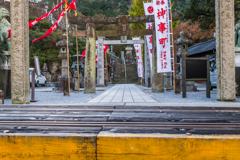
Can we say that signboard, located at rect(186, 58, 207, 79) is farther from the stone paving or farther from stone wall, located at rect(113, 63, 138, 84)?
stone wall, located at rect(113, 63, 138, 84)

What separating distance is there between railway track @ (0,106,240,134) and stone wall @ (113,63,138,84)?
22074 millimetres

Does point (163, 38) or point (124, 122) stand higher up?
point (163, 38)

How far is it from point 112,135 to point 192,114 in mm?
1571

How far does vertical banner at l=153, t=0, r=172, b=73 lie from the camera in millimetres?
8047

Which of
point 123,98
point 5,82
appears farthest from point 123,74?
point 5,82

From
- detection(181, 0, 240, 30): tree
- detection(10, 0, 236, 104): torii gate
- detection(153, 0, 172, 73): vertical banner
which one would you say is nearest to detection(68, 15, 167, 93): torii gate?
Result: detection(153, 0, 172, 73): vertical banner

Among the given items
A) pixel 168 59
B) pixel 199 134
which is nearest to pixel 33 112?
pixel 199 134

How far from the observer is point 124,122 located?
7.88ft

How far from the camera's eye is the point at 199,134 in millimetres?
1847

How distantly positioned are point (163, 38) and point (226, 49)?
340cm

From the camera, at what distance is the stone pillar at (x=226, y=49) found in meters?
4.92

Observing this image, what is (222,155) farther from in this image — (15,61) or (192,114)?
(15,61)

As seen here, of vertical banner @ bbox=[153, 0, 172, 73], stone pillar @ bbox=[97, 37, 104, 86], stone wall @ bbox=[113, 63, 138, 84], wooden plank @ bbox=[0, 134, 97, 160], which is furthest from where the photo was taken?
stone wall @ bbox=[113, 63, 138, 84]

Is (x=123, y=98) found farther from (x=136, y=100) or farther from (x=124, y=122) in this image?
(x=124, y=122)
